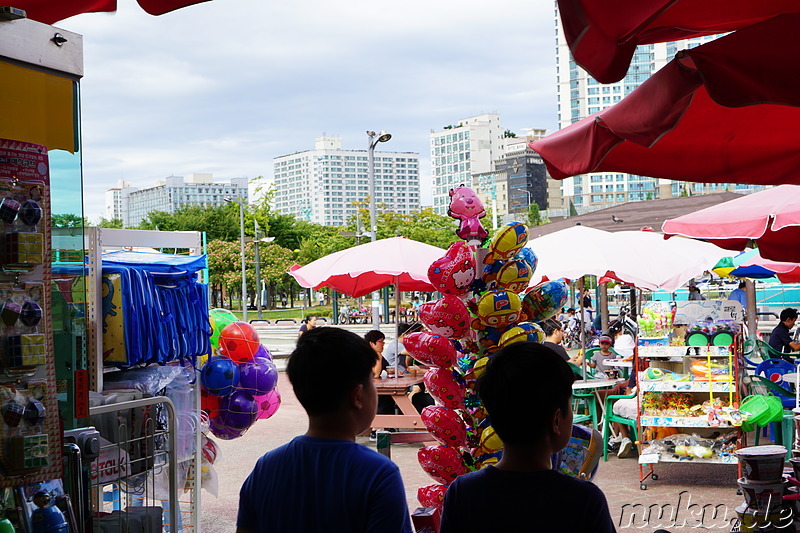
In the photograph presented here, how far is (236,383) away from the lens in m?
5.90

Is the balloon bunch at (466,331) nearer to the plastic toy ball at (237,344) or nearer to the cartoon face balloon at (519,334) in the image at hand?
the cartoon face balloon at (519,334)

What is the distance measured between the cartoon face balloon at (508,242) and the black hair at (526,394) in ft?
8.51

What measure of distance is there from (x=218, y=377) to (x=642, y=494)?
4339 millimetres

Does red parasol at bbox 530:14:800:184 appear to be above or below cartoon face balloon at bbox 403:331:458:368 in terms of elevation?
above

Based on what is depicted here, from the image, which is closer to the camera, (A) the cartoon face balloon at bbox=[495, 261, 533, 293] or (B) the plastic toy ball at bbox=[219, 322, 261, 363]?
(A) the cartoon face balloon at bbox=[495, 261, 533, 293]

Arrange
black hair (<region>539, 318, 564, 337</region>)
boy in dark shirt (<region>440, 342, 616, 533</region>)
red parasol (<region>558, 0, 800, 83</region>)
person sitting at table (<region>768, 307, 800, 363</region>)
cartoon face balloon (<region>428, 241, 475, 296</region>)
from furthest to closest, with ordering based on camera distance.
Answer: person sitting at table (<region>768, 307, 800, 363</region>) < black hair (<region>539, 318, 564, 337</region>) < cartoon face balloon (<region>428, 241, 475, 296</region>) < red parasol (<region>558, 0, 800, 83</region>) < boy in dark shirt (<region>440, 342, 616, 533</region>)

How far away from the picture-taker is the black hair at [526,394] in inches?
78.1

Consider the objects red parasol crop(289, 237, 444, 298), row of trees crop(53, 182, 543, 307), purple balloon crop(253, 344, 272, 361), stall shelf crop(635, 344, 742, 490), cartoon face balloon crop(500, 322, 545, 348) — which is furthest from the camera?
row of trees crop(53, 182, 543, 307)

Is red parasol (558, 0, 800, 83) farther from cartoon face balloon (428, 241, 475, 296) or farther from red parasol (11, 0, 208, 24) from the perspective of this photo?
cartoon face balloon (428, 241, 475, 296)

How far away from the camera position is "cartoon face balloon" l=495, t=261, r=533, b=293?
4602 millimetres

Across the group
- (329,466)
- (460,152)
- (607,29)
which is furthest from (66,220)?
(460,152)

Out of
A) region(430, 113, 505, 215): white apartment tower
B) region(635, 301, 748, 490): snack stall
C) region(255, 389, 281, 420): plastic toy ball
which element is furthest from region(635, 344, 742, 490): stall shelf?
region(430, 113, 505, 215): white apartment tower

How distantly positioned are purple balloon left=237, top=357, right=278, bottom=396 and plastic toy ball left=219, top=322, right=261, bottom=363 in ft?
0.26

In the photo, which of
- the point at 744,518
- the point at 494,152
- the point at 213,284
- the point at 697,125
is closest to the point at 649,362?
the point at 744,518
